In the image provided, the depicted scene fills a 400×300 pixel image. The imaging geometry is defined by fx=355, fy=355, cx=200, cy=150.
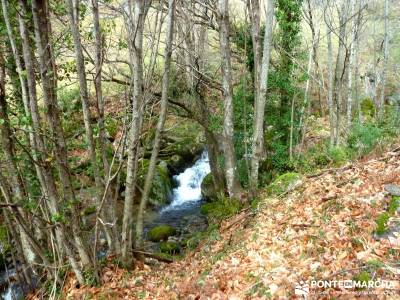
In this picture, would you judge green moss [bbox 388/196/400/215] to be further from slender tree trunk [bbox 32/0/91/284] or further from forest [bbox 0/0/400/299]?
slender tree trunk [bbox 32/0/91/284]

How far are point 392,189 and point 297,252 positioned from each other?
5.76 ft

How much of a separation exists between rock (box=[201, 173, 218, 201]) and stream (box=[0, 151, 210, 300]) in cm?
33

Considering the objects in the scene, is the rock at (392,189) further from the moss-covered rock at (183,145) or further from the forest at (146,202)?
the moss-covered rock at (183,145)

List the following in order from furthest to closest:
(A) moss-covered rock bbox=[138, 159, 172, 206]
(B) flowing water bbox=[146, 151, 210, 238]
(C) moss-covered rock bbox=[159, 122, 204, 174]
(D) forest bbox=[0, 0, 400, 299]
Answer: (C) moss-covered rock bbox=[159, 122, 204, 174]
(A) moss-covered rock bbox=[138, 159, 172, 206]
(B) flowing water bbox=[146, 151, 210, 238]
(D) forest bbox=[0, 0, 400, 299]

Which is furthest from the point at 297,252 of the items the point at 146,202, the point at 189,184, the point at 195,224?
the point at 189,184

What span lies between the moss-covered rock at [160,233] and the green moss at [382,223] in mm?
7646

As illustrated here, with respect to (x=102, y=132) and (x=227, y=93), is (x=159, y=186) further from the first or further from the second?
(x=102, y=132)

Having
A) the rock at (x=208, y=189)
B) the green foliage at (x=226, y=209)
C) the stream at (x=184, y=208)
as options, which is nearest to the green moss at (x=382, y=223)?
the green foliage at (x=226, y=209)

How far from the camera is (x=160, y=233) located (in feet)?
37.3

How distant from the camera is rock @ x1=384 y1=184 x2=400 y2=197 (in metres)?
5.19

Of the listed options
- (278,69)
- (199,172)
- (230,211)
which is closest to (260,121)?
(230,211)

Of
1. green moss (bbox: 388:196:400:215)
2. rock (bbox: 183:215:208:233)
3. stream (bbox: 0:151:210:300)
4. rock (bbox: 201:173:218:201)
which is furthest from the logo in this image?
rock (bbox: 201:173:218:201)

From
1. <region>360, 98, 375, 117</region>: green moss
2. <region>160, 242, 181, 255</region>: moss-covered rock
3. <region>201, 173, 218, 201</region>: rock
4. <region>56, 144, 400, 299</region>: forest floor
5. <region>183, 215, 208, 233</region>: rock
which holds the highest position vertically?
<region>360, 98, 375, 117</region>: green moss

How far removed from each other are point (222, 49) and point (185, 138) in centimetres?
770
